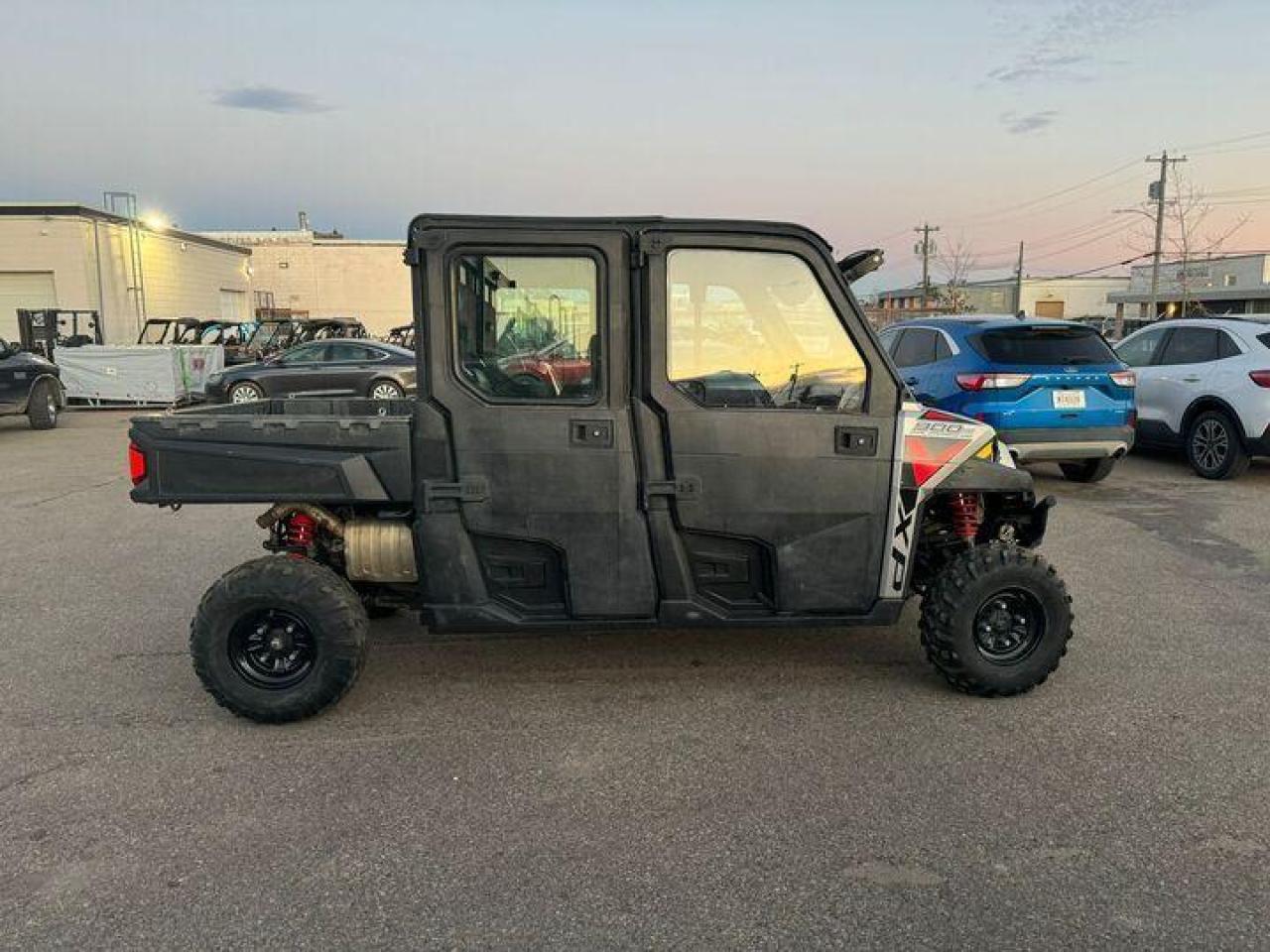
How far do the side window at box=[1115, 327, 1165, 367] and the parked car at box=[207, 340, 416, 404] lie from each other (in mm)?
11338

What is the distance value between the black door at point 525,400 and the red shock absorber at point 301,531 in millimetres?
687

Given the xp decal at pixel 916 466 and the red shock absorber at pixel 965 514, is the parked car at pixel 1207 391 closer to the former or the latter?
the red shock absorber at pixel 965 514

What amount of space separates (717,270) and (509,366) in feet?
3.05

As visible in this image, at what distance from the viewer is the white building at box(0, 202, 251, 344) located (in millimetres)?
26531

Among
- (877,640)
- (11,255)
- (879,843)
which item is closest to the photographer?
(879,843)

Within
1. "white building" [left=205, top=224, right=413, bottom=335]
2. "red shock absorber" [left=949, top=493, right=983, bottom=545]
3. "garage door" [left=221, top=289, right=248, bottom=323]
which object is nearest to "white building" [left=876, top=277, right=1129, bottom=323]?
"white building" [left=205, top=224, right=413, bottom=335]

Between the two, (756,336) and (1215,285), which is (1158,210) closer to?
(1215,285)

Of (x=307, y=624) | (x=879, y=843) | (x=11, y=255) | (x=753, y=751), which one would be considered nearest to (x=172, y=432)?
(x=307, y=624)

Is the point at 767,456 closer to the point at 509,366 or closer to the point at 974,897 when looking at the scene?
the point at 509,366

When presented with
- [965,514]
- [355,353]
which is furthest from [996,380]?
[355,353]

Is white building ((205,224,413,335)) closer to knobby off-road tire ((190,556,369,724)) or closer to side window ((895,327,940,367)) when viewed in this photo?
side window ((895,327,940,367))

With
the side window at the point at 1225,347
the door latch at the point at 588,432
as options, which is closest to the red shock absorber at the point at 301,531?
the door latch at the point at 588,432

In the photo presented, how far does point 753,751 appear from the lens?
353cm

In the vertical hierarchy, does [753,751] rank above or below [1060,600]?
below
